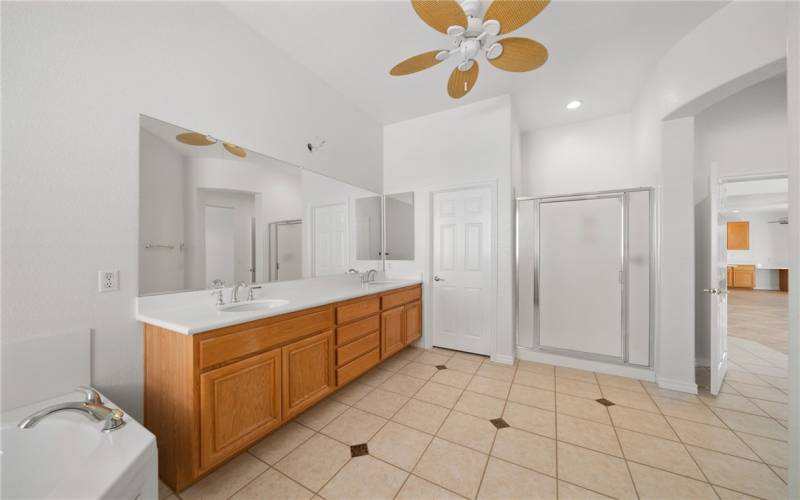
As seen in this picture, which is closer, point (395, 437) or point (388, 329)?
point (395, 437)

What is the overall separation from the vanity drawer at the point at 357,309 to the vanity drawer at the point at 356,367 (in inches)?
14.9

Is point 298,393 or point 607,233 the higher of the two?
point 607,233

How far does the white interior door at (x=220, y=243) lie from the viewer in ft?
6.54

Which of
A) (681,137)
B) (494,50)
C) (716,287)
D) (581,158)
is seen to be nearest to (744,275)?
(581,158)

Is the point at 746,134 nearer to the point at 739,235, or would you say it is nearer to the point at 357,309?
the point at 357,309

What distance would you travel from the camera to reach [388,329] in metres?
2.91

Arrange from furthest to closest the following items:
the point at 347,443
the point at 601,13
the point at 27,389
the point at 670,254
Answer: the point at 670,254, the point at 601,13, the point at 347,443, the point at 27,389

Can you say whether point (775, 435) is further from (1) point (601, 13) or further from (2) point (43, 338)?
(2) point (43, 338)

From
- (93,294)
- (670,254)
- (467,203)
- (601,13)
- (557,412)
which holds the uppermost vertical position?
(601,13)

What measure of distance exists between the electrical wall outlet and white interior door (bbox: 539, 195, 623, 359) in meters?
3.64

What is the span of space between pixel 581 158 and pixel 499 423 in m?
3.44

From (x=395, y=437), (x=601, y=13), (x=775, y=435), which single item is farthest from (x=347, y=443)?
(x=601, y=13)

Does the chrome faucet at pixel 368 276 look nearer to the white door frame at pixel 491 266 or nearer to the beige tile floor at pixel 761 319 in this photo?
the white door frame at pixel 491 266

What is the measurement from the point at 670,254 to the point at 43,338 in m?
4.33
